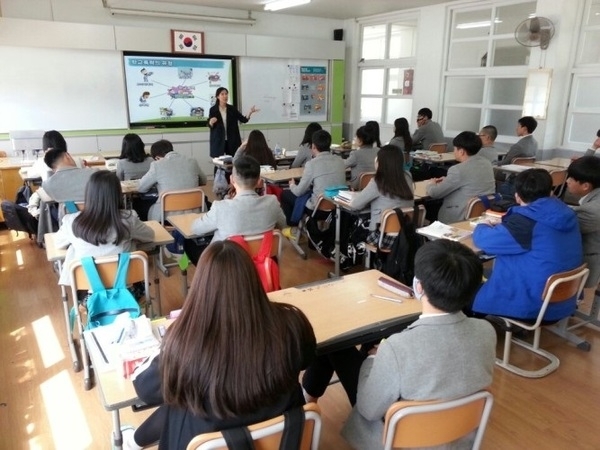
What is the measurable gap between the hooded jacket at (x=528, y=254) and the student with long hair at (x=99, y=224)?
200 centimetres

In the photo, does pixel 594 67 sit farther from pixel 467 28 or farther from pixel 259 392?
pixel 259 392

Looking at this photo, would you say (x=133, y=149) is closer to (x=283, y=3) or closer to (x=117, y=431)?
(x=117, y=431)

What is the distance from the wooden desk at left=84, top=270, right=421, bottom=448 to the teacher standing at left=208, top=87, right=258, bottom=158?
4876 mm

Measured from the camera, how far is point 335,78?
9.37 m

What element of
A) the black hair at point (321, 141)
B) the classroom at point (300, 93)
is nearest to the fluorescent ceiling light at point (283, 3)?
the classroom at point (300, 93)

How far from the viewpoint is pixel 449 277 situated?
1.39 meters

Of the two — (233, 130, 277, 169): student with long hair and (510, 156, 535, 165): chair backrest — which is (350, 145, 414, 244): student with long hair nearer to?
(233, 130, 277, 169): student with long hair

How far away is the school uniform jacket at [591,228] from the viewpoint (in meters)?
2.89

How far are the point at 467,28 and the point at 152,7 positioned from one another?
509cm

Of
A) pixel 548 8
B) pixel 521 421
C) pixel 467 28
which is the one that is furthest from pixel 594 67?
pixel 521 421

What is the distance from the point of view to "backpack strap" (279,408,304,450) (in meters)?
1.23

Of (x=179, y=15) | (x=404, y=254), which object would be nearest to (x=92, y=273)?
(x=404, y=254)

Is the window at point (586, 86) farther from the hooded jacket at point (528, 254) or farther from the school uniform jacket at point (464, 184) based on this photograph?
the hooded jacket at point (528, 254)

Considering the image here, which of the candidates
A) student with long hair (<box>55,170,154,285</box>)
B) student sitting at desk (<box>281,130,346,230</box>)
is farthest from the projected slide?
student with long hair (<box>55,170,154,285</box>)
